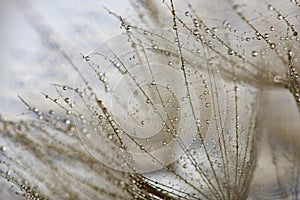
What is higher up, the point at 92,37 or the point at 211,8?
the point at 211,8

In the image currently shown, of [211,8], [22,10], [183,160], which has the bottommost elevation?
[183,160]

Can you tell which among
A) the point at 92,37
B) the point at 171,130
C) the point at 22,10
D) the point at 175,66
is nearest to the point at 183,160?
the point at 171,130

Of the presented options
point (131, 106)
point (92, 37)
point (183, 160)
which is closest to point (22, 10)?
point (92, 37)

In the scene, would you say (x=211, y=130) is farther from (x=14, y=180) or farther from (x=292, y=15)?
(x=14, y=180)

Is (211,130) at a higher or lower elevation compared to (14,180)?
higher

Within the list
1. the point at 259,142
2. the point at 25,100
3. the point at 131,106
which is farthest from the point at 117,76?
the point at 259,142

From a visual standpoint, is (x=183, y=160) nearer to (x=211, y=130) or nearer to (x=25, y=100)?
(x=211, y=130)

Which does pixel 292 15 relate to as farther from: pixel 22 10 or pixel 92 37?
pixel 22 10

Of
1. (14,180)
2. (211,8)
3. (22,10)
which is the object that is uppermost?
(211,8)
